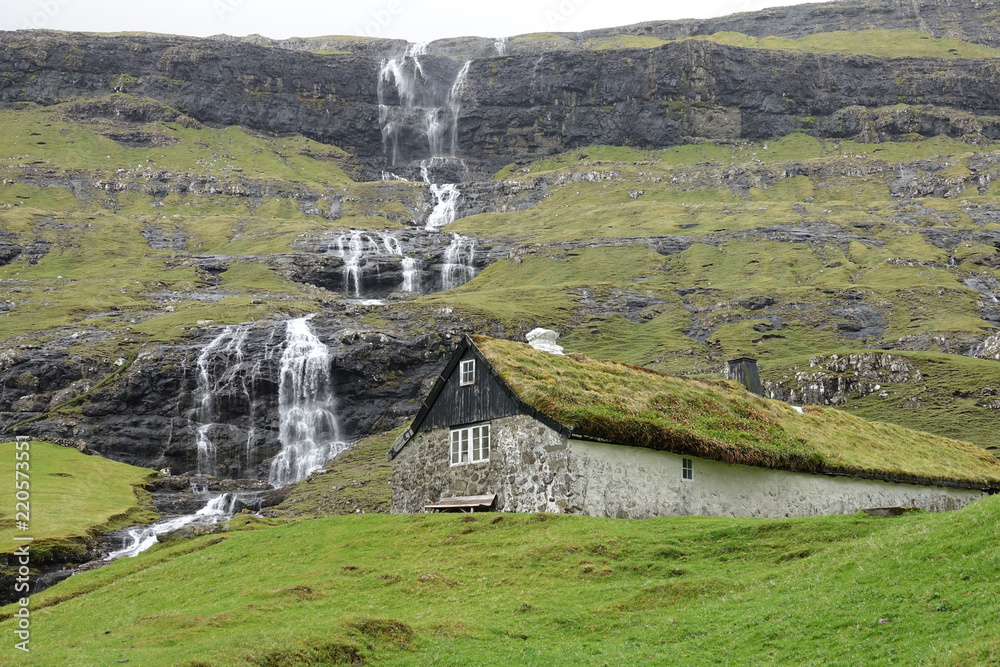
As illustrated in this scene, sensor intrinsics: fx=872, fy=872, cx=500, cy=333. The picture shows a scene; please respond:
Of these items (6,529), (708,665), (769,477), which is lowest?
(6,529)

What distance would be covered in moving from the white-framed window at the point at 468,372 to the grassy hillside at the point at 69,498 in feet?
103

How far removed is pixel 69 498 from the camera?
2502 inches

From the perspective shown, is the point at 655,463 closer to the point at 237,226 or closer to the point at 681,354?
the point at 681,354

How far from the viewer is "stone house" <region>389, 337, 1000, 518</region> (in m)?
31.0

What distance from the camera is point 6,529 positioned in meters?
54.5

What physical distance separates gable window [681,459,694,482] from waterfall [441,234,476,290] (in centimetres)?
11581

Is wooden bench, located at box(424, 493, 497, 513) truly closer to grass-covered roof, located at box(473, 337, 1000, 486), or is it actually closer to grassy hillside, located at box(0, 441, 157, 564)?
grass-covered roof, located at box(473, 337, 1000, 486)

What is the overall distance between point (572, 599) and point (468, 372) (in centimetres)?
1436

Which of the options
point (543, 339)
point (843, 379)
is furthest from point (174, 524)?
point (843, 379)

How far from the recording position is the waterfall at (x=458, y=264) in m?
149

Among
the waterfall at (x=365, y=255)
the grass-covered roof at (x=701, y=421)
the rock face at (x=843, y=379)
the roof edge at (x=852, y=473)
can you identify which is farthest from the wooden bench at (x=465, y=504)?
the waterfall at (x=365, y=255)

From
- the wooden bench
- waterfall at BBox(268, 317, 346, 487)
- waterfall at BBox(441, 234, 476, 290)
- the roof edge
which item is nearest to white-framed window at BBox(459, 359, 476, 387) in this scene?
the wooden bench

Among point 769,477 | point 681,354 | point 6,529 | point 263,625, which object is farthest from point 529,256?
point 263,625

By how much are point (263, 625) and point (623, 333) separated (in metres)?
97.0
